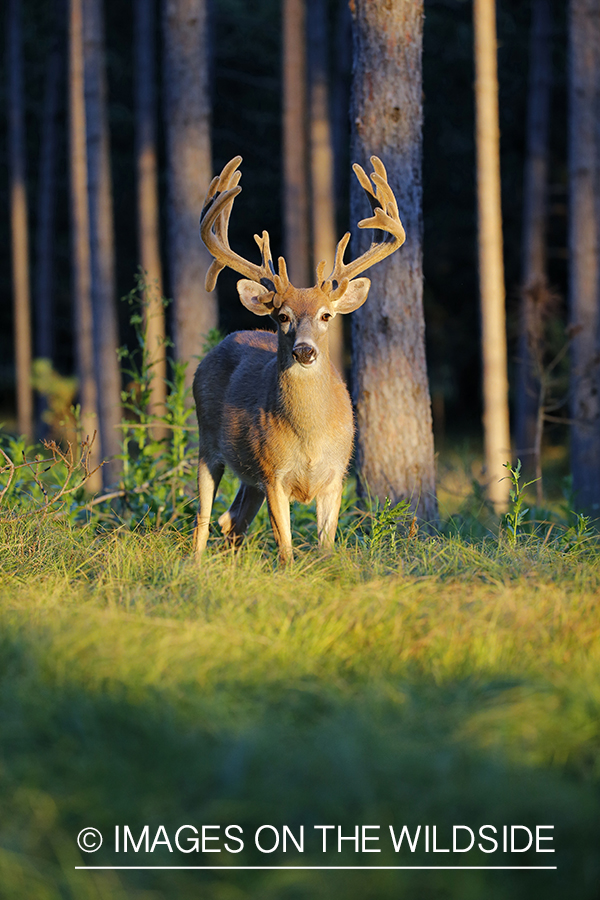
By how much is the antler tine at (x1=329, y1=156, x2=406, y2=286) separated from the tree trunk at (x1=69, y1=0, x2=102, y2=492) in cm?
1334

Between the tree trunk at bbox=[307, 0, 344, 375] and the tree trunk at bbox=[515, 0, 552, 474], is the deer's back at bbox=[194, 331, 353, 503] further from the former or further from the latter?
the tree trunk at bbox=[515, 0, 552, 474]

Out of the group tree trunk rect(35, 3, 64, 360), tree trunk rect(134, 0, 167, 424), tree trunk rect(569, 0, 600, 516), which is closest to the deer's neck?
tree trunk rect(569, 0, 600, 516)

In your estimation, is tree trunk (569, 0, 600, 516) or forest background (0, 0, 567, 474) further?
forest background (0, 0, 567, 474)

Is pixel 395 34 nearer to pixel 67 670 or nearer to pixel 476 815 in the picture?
pixel 67 670

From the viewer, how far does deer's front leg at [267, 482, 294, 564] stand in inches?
217

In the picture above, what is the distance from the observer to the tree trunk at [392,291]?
688 centimetres

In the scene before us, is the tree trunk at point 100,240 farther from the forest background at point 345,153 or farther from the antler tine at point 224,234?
the antler tine at point 224,234

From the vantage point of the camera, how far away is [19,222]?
885 inches

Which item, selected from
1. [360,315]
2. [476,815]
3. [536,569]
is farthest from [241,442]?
[476,815]

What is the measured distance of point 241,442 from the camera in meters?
6.23

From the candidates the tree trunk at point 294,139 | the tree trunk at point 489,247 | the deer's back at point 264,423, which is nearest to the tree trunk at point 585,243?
the tree trunk at point 489,247

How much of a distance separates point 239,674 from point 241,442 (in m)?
2.81

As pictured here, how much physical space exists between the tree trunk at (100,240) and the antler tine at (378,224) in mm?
9859

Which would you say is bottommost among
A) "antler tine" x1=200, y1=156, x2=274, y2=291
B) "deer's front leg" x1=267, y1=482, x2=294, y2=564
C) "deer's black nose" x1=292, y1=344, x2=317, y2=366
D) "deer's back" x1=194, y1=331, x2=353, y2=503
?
"deer's front leg" x1=267, y1=482, x2=294, y2=564
